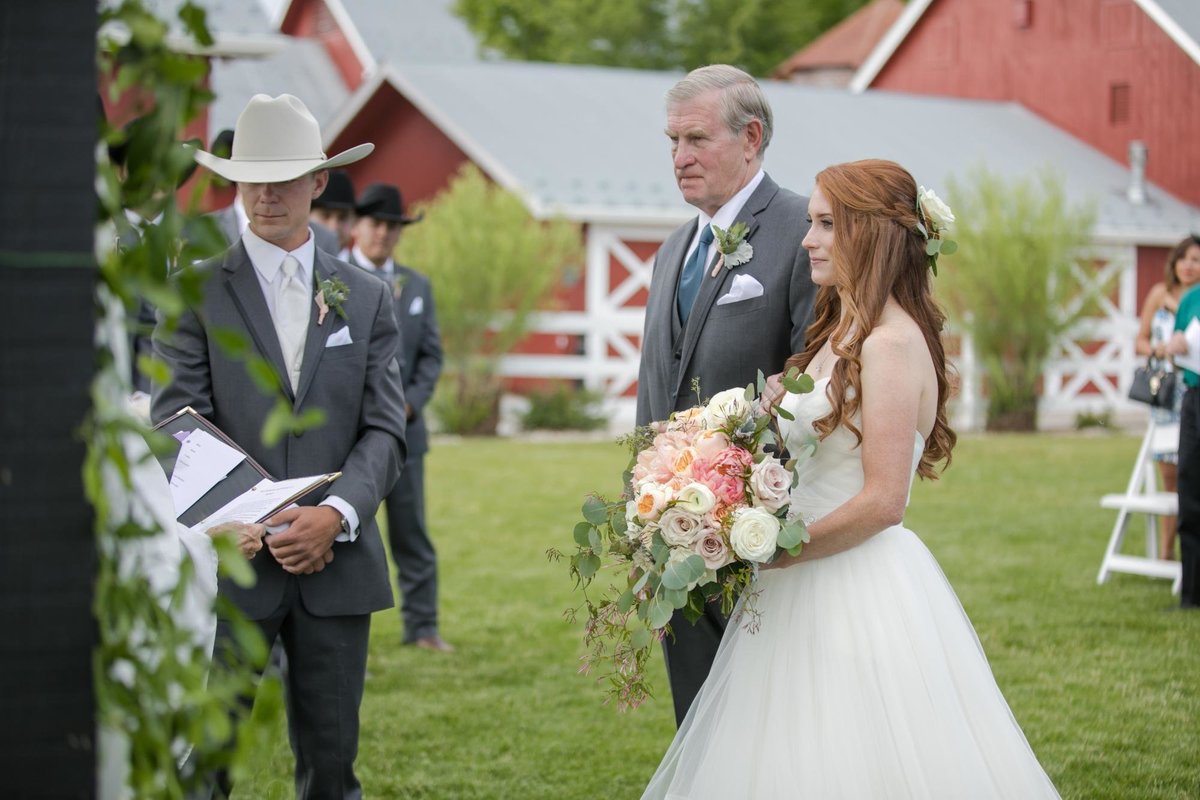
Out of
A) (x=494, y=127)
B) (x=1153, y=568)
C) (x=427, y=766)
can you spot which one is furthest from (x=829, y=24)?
(x=427, y=766)

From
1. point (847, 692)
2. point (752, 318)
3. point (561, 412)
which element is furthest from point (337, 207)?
point (561, 412)

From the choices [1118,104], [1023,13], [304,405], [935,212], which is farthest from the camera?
[1023,13]

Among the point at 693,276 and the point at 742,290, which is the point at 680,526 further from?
the point at 693,276

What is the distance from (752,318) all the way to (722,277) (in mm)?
172

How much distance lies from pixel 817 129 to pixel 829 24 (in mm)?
25247

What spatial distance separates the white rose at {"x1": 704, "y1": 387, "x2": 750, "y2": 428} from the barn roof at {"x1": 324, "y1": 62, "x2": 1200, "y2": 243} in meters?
18.6

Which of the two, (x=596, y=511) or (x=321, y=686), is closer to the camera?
(x=596, y=511)

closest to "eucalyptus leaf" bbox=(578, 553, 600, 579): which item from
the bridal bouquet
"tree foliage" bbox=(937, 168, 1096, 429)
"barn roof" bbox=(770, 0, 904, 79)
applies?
the bridal bouquet

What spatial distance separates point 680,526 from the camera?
3547 mm

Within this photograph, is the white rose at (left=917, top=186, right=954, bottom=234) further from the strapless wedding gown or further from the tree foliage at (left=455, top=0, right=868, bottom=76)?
the tree foliage at (left=455, top=0, right=868, bottom=76)

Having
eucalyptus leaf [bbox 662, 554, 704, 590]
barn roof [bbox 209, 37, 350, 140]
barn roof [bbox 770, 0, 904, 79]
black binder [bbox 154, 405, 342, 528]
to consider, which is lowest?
eucalyptus leaf [bbox 662, 554, 704, 590]

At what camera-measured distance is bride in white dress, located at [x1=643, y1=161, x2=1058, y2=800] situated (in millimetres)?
3545

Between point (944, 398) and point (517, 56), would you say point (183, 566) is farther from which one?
point (517, 56)

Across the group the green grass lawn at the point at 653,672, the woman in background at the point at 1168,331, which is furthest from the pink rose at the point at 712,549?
the woman in background at the point at 1168,331
